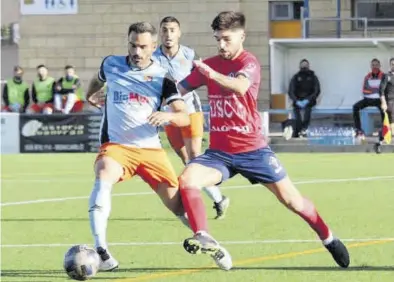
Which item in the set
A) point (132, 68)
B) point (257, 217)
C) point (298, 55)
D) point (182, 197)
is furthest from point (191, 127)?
point (298, 55)

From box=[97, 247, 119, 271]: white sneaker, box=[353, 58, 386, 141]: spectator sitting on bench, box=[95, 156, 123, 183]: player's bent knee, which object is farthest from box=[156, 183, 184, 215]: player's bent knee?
box=[353, 58, 386, 141]: spectator sitting on bench

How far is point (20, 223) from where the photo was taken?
571 inches

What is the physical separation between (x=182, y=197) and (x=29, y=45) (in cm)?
3365

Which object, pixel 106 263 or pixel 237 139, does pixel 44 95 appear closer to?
pixel 237 139

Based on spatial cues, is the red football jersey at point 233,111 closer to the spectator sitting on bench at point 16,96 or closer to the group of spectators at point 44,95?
the group of spectators at point 44,95

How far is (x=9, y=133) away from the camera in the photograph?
31.1m

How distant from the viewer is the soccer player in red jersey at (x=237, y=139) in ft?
33.8

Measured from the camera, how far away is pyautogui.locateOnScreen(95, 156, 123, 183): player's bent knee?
34.5 ft

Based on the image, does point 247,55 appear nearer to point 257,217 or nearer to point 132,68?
point 132,68

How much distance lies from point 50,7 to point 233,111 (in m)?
31.2

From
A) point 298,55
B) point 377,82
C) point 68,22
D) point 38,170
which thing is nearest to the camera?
point 38,170

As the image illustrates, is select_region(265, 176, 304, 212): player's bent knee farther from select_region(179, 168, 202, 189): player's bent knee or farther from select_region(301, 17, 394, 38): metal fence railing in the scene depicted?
select_region(301, 17, 394, 38): metal fence railing

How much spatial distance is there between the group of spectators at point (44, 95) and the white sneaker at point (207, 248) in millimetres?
22921

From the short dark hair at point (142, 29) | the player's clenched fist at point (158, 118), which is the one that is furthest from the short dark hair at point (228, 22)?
the player's clenched fist at point (158, 118)
